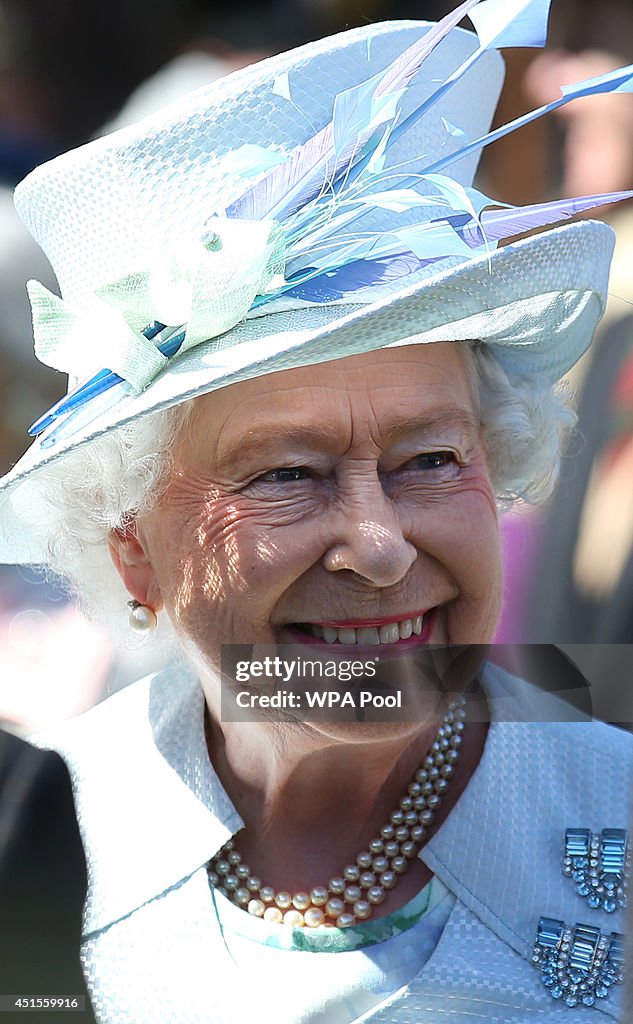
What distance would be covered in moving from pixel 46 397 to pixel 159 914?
0.78 metres

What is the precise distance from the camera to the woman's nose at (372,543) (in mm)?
1049

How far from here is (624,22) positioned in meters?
1.42

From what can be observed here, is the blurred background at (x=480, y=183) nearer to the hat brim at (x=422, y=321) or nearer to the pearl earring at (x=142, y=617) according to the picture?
the pearl earring at (x=142, y=617)

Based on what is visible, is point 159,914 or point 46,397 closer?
point 159,914

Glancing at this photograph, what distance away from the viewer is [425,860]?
3.89 feet

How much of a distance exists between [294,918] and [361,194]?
81cm

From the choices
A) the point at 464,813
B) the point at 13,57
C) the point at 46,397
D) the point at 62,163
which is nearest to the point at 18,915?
the point at 464,813

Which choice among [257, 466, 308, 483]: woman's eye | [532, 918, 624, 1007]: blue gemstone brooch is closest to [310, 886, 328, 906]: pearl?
[532, 918, 624, 1007]: blue gemstone brooch

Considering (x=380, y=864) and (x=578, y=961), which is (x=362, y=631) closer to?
(x=380, y=864)

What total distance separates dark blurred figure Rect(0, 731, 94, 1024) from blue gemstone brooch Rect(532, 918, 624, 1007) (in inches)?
20.7

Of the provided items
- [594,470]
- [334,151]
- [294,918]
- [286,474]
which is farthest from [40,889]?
[594,470]

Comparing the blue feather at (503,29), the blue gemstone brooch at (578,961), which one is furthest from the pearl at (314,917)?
the blue feather at (503,29)

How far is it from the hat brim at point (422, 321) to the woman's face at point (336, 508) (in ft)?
0.16

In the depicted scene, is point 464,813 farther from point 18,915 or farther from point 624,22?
point 624,22
